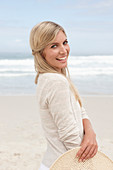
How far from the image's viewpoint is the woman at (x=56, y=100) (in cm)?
150

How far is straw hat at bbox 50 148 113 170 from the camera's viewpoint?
1.50 m

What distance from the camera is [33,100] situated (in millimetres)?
8055

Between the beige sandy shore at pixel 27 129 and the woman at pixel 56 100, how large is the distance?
0.51 m

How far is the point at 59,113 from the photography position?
58.9 inches

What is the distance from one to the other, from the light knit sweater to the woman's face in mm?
99

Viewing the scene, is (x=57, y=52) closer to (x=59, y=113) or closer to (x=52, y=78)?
(x=52, y=78)

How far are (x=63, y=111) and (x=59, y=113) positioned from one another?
24 millimetres

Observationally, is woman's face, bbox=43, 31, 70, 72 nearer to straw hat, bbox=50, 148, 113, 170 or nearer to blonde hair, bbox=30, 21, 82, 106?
blonde hair, bbox=30, 21, 82, 106

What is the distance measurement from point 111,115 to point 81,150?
5.32 metres

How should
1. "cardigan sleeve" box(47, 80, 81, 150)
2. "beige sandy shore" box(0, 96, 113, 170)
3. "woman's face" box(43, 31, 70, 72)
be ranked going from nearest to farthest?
1. "cardigan sleeve" box(47, 80, 81, 150)
2. "woman's face" box(43, 31, 70, 72)
3. "beige sandy shore" box(0, 96, 113, 170)

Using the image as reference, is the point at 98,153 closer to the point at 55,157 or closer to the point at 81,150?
the point at 81,150

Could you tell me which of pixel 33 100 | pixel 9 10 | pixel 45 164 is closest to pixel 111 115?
pixel 33 100

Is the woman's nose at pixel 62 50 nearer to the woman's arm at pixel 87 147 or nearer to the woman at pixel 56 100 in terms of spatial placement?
the woman at pixel 56 100

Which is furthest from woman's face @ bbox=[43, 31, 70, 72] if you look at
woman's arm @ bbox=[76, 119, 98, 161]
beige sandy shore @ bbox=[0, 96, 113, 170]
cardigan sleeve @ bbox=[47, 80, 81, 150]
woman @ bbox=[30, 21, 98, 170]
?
beige sandy shore @ bbox=[0, 96, 113, 170]
